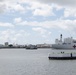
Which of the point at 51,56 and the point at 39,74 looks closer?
the point at 39,74

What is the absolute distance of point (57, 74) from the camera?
5062 cm

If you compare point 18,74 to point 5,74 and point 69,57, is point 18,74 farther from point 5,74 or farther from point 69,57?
point 69,57

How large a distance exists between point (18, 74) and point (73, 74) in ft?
34.8

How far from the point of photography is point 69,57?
89.2m

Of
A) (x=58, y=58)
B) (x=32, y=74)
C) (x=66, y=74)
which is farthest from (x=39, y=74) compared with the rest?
(x=58, y=58)

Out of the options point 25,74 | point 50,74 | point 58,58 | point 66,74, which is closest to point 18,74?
point 25,74

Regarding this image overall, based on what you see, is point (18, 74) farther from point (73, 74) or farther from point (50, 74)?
point (73, 74)

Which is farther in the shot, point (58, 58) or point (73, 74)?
point (58, 58)

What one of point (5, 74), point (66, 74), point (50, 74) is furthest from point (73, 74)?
point (5, 74)

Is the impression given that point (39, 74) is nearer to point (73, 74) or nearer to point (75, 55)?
point (73, 74)

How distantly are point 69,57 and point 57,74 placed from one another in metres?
39.3

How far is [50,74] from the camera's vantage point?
5059 cm

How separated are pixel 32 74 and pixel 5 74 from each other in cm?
531

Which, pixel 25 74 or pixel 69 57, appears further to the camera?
pixel 69 57
